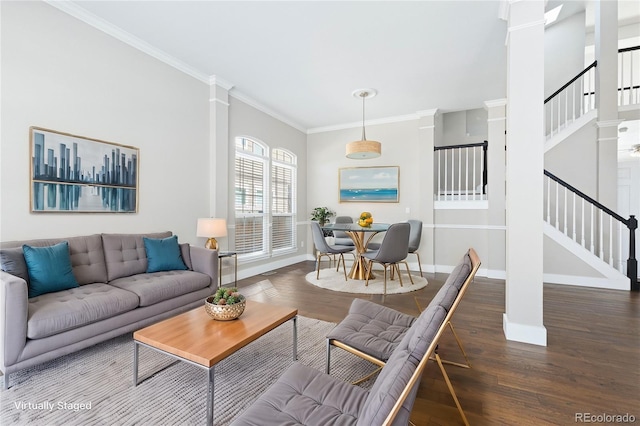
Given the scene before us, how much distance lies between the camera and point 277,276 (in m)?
5.11

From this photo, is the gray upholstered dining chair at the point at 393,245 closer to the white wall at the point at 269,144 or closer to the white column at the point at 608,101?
the white wall at the point at 269,144

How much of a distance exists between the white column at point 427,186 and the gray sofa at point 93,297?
4.08 meters

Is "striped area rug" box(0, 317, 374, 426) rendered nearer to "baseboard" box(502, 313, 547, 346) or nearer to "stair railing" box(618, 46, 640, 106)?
"baseboard" box(502, 313, 547, 346)

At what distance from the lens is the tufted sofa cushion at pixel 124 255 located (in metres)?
2.89

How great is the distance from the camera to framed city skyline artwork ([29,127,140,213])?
265 cm

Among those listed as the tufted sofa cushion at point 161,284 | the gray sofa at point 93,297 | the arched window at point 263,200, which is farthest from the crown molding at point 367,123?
the tufted sofa cushion at point 161,284

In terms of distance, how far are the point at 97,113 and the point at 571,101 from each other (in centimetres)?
730

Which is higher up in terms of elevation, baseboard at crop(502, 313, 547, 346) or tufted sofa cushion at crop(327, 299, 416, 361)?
tufted sofa cushion at crop(327, 299, 416, 361)

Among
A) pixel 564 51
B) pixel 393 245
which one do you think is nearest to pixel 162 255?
pixel 393 245

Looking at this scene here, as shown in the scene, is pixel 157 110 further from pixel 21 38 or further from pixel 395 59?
pixel 395 59

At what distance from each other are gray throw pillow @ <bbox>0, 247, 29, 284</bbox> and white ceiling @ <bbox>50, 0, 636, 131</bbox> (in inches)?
91.5

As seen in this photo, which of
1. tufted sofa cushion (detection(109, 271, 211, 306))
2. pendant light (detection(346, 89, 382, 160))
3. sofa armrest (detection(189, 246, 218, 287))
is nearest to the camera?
tufted sofa cushion (detection(109, 271, 211, 306))

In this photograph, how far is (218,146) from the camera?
174 inches

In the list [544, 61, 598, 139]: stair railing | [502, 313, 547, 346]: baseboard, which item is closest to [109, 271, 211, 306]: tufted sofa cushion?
[502, 313, 547, 346]: baseboard
